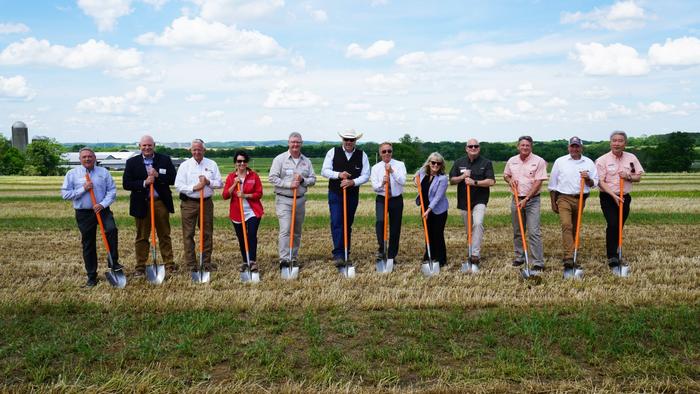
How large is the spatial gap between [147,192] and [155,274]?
4.50 ft

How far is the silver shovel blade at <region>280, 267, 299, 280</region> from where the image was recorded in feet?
32.1

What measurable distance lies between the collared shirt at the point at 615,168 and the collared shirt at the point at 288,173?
15.6 ft

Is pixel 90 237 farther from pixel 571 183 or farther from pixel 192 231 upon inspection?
pixel 571 183

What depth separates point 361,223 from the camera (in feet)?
57.5

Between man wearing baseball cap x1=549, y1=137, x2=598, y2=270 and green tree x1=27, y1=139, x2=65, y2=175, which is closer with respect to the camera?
man wearing baseball cap x1=549, y1=137, x2=598, y2=270

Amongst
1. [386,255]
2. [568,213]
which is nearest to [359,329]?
[386,255]

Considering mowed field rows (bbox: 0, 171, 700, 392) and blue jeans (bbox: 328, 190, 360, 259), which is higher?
blue jeans (bbox: 328, 190, 360, 259)

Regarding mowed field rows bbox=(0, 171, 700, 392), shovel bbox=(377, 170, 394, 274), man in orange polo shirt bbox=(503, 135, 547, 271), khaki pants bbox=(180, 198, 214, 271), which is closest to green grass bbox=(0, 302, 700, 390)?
mowed field rows bbox=(0, 171, 700, 392)

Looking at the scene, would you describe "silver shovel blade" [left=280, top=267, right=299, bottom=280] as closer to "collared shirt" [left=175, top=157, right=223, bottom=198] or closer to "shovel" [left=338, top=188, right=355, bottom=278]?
"shovel" [left=338, top=188, right=355, bottom=278]

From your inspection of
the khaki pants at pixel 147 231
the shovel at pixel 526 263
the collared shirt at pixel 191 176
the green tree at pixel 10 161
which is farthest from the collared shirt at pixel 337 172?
the green tree at pixel 10 161

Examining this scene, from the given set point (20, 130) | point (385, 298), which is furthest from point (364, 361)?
point (20, 130)

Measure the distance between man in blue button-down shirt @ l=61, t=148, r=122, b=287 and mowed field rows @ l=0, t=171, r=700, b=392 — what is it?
17.4 inches

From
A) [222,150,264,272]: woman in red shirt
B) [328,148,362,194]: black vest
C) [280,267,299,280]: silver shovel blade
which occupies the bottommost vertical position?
[280,267,299,280]: silver shovel blade

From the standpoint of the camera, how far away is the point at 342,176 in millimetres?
10312
